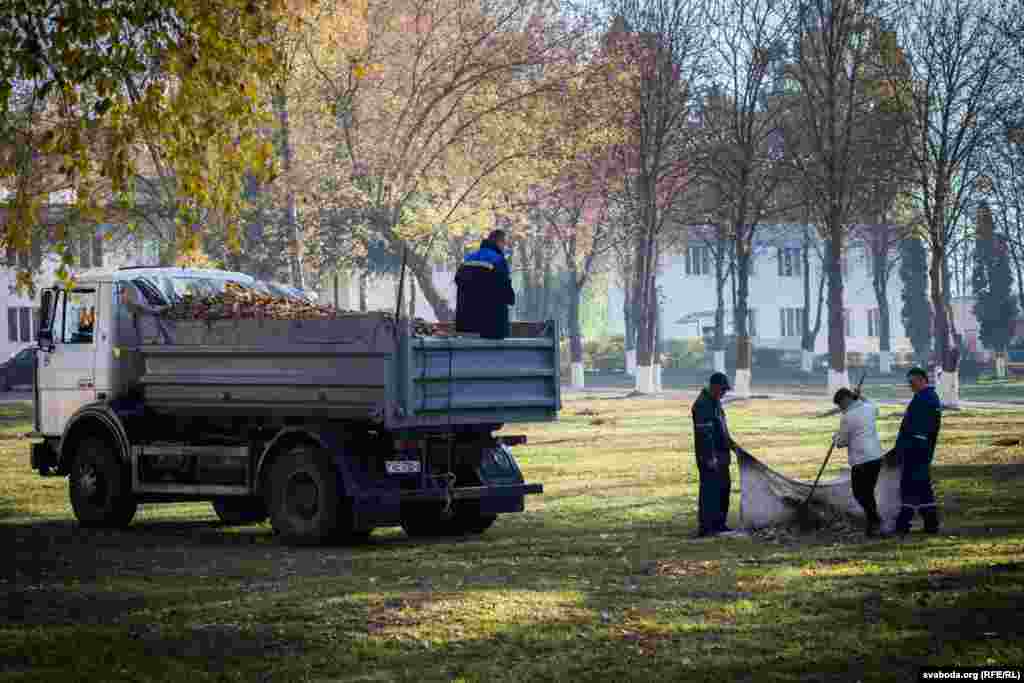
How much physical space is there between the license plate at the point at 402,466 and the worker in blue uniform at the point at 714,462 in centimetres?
286

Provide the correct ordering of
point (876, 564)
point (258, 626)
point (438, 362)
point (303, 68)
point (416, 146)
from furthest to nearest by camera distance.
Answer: point (416, 146) < point (303, 68) < point (438, 362) < point (876, 564) < point (258, 626)

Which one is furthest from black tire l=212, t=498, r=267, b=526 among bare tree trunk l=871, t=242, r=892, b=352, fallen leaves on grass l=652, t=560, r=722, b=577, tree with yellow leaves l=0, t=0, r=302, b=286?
bare tree trunk l=871, t=242, r=892, b=352

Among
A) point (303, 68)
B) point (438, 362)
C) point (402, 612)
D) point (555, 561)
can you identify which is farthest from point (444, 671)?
point (303, 68)

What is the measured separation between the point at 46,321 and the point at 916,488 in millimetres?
10130

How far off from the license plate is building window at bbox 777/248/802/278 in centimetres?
8076

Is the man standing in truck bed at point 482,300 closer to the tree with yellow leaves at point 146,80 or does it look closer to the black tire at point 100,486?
the tree with yellow leaves at point 146,80

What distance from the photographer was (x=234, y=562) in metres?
14.4

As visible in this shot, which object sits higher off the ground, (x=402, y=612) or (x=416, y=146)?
(x=416, y=146)

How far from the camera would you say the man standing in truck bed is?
1560cm

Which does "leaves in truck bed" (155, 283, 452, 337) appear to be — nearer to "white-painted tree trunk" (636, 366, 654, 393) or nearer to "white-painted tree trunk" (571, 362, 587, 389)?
"white-painted tree trunk" (636, 366, 654, 393)

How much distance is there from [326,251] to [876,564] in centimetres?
3357

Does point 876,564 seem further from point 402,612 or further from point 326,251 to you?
point 326,251

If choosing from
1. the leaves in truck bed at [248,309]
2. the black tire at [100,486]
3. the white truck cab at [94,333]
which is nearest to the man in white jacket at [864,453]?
the leaves in truck bed at [248,309]

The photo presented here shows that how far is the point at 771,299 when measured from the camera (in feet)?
314
